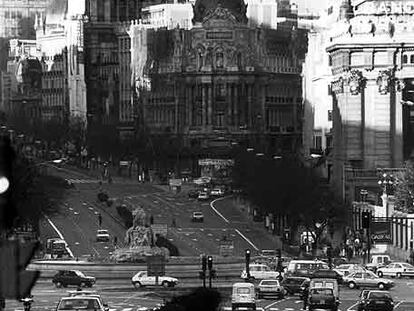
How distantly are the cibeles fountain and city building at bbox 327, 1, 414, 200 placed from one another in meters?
50.8

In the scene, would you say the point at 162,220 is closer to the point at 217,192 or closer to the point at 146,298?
the point at 217,192

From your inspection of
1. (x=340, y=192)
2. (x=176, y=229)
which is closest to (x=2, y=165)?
(x=176, y=229)

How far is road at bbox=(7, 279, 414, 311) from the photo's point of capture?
2493 inches

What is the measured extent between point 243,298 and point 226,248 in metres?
45.8

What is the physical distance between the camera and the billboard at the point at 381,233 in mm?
109000

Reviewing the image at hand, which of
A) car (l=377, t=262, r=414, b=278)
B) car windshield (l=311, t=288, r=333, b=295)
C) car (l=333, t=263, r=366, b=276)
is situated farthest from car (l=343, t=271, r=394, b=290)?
car windshield (l=311, t=288, r=333, b=295)

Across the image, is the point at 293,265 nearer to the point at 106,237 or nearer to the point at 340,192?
the point at 106,237

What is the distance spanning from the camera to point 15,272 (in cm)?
1334

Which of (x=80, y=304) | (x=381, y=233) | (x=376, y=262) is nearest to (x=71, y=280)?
(x=376, y=262)

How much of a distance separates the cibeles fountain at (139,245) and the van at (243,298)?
1340 inches

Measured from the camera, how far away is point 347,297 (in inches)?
2864

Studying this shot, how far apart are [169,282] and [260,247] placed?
113 feet

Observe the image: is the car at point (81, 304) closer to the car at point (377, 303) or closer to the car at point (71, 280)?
the car at point (377, 303)

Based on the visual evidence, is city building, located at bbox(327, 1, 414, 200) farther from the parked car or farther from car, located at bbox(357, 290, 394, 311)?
car, located at bbox(357, 290, 394, 311)
